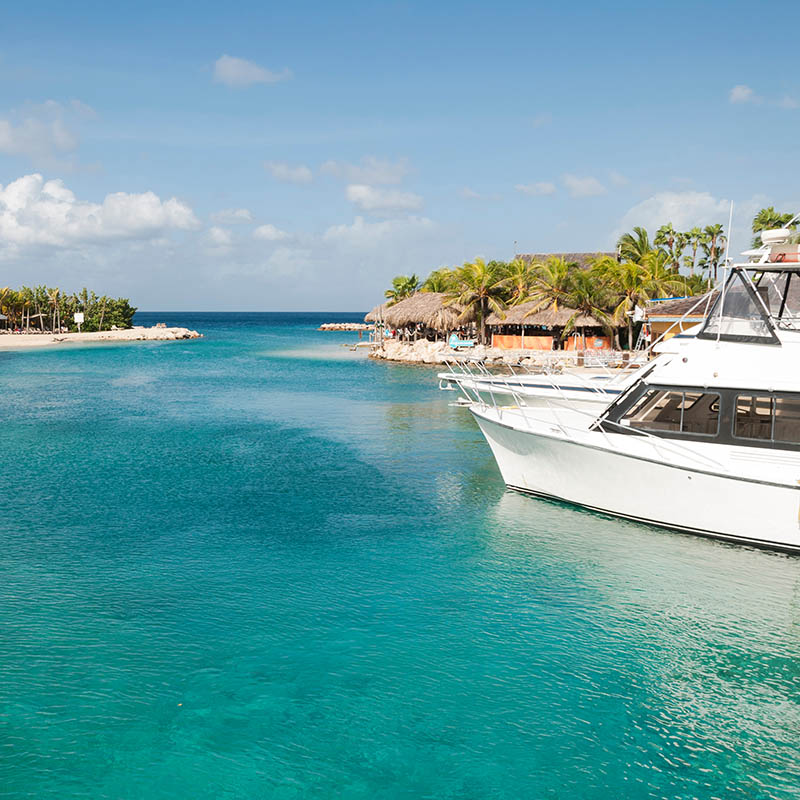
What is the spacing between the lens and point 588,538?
561 inches

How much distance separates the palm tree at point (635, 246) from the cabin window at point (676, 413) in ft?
125

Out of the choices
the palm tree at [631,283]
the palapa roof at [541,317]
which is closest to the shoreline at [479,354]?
the palapa roof at [541,317]

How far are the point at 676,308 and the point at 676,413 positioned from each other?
2371cm

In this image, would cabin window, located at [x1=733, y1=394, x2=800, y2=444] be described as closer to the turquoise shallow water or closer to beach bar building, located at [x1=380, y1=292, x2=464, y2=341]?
the turquoise shallow water

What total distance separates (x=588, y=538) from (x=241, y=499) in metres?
8.25

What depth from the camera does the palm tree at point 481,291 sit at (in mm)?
54688

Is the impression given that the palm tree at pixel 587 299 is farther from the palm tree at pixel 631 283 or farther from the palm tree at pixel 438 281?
the palm tree at pixel 438 281

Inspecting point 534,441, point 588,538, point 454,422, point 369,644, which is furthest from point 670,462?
point 454,422

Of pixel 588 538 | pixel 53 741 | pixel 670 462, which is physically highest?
pixel 670 462

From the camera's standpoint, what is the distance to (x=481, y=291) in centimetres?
5544

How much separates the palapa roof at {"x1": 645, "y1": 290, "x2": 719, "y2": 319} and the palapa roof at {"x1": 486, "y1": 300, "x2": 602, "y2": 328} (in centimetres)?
763

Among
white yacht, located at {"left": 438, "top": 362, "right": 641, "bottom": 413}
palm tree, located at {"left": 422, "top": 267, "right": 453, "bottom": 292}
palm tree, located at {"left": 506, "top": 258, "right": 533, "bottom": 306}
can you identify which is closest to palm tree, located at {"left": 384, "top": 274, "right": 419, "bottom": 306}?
palm tree, located at {"left": 422, "top": 267, "right": 453, "bottom": 292}

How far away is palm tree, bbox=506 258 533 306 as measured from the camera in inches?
2159

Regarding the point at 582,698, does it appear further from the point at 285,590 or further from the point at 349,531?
the point at 349,531
